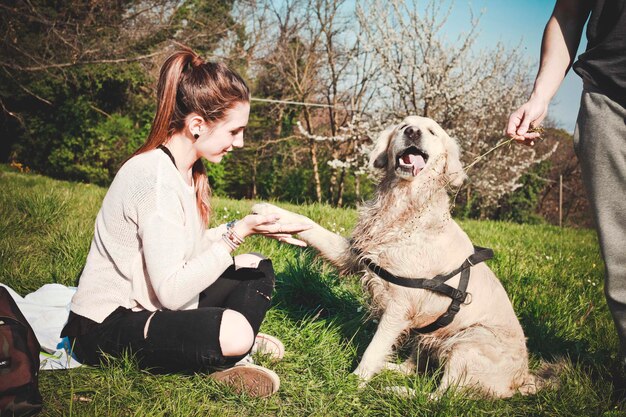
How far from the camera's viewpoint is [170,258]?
1968 millimetres

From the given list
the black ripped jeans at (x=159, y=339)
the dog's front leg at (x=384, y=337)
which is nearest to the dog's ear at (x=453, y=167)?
the dog's front leg at (x=384, y=337)

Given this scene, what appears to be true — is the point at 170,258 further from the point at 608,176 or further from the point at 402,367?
the point at 608,176

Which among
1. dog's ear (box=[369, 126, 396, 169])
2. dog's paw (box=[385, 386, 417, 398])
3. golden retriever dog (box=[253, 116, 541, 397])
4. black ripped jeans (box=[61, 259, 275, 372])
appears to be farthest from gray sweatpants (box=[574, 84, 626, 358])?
black ripped jeans (box=[61, 259, 275, 372])

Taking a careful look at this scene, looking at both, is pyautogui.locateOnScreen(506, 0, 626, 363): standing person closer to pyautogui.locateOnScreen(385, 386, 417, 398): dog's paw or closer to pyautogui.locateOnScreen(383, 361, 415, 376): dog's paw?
pyautogui.locateOnScreen(385, 386, 417, 398): dog's paw

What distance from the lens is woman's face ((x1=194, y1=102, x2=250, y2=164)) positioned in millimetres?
2295

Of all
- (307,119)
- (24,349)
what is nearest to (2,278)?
(24,349)

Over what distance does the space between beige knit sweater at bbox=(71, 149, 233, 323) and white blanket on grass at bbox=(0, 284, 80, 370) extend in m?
0.29

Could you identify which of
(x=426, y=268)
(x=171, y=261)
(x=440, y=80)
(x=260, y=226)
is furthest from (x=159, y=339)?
(x=440, y=80)

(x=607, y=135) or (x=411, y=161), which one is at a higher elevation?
(x=607, y=135)

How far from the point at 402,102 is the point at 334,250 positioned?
9926mm

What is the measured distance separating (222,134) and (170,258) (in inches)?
28.5

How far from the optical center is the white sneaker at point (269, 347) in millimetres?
2568

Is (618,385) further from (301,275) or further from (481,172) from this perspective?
(481,172)

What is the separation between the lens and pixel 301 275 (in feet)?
11.4
